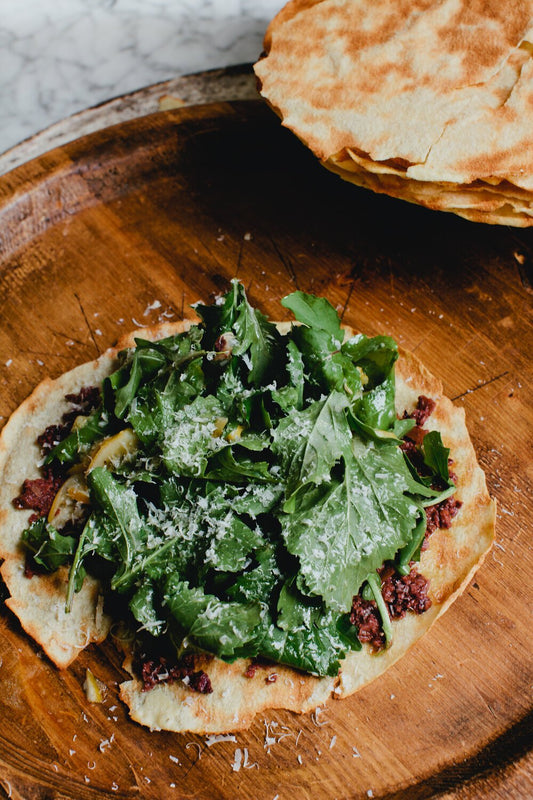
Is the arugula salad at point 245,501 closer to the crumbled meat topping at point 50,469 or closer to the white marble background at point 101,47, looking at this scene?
the crumbled meat topping at point 50,469

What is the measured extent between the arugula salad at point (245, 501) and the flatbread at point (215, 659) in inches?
4.1

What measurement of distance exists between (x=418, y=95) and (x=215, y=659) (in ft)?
6.98

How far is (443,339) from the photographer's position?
9.80 ft

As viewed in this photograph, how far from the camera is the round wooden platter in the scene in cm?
234

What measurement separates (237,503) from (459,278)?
151cm

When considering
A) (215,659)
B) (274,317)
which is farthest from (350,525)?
(274,317)

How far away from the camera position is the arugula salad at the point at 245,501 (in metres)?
2.23

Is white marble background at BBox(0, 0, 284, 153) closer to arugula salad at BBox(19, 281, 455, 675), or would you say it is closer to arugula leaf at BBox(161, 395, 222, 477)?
arugula salad at BBox(19, 281, 455, 675)

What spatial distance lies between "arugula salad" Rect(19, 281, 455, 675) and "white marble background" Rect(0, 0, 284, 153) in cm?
226

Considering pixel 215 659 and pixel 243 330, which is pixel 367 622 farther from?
pixel 243 330

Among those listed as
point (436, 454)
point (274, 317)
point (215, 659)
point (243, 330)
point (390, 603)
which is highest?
point (243, 330)

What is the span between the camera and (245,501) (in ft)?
7.47

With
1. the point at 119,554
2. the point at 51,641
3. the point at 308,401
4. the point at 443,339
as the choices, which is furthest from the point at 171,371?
the point at 443,339

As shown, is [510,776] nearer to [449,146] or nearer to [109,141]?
[449,146]
